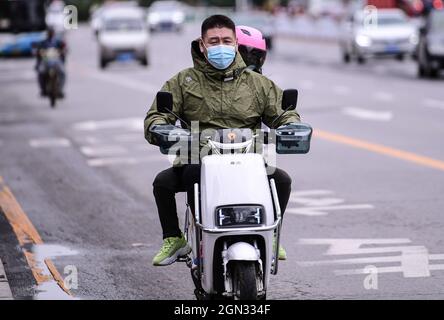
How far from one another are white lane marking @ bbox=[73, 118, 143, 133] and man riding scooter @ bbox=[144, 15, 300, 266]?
45.6 ft

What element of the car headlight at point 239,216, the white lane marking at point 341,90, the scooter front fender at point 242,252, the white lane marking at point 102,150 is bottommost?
the white lane marking at point 341,90

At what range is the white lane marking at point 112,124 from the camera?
22.0 m

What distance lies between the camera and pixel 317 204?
12.6 m

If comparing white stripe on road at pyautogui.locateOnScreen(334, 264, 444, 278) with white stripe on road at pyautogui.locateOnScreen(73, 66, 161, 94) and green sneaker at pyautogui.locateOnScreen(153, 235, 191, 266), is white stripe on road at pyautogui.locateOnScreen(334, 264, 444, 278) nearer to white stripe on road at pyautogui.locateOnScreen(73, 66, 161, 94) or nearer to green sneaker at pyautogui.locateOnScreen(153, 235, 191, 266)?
green sneaker at pyautogui.locateOnScreen(153, 235, 191, 266)

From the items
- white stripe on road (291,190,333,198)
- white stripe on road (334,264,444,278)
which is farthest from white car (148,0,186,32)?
white stripe on road (334,264,444,278)

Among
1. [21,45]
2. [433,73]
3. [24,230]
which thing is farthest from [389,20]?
[24,230]

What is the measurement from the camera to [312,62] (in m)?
45.6

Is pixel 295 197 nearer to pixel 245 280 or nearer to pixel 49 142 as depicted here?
pixel 245 280

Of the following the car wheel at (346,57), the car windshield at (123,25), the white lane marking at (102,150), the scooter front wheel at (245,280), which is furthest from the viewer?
the car windshield at (123,25)

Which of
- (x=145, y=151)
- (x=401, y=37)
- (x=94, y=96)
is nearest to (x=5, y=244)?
(x=145, y=151)

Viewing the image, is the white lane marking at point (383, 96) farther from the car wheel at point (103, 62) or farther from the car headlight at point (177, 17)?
the car headlight at point (177, 17)

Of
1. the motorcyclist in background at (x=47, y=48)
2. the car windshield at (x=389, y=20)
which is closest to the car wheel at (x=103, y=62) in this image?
the car windshield at (x=389, y=20)

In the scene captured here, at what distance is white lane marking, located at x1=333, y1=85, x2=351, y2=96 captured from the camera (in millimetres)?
30219

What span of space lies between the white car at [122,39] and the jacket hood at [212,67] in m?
36.1
